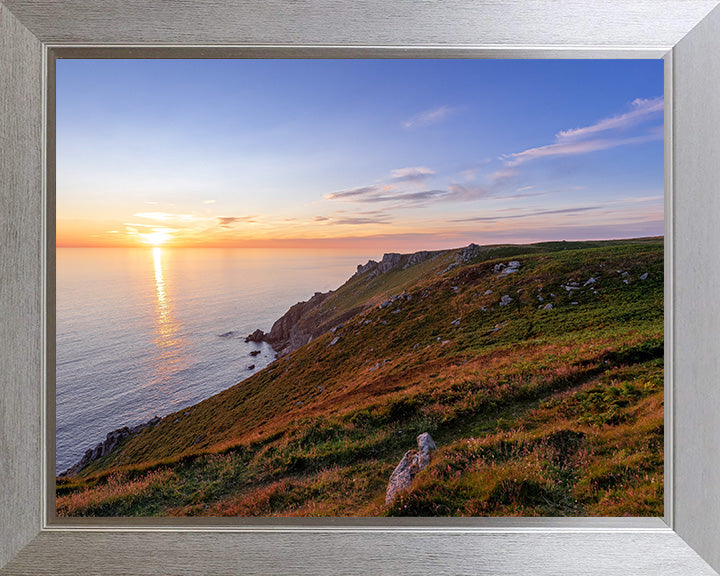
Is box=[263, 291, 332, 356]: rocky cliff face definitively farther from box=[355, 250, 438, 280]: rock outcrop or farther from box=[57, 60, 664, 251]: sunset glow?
box=[57, 60, 664, 251]: sunset glow

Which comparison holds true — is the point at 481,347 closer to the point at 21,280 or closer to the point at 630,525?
the point at 630,525

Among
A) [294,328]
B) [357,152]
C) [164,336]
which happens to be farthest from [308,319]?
[357,152]

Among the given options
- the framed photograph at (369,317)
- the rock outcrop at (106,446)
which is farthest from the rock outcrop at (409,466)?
the rock outcrop at (106,446)

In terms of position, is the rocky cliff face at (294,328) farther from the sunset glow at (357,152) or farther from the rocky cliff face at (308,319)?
the sunset glow at (357,152)

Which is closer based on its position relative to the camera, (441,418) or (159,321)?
(441,418)

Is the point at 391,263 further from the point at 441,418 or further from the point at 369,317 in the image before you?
the point at 441,418

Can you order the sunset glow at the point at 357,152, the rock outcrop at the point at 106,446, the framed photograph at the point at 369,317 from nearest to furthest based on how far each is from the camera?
the framed photograph at the point at 369,317
the rock outcrop at the point at 106,446
the sunset glow at the point at 357,152

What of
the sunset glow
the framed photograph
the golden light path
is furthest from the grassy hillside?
the sunset glow
